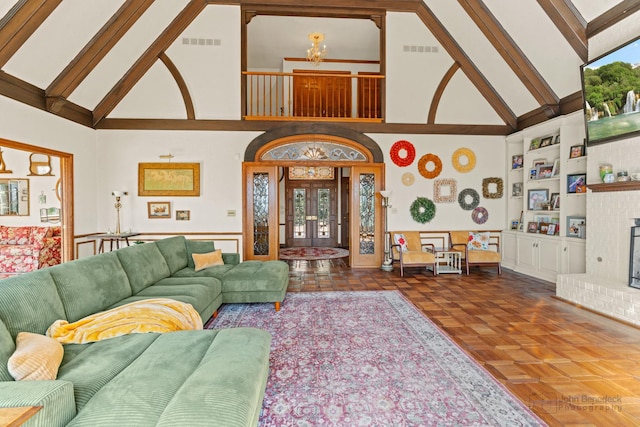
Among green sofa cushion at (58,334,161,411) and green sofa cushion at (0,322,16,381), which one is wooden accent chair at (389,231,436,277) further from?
green sofa cushion at (0,322,16,381)

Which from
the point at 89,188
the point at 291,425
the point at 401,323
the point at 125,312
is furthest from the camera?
the point at 89,188

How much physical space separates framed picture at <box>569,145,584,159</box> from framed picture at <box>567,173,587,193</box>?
304 millimetres

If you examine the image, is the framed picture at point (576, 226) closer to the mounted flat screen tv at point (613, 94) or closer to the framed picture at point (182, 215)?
the mounted flat screen tv at point (613, 94)

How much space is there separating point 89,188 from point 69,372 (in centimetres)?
540

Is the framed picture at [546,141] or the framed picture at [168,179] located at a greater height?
the framed picture at [546,141]

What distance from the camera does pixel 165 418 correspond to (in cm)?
138

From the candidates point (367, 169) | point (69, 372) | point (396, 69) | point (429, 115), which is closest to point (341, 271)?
point (367, 169)

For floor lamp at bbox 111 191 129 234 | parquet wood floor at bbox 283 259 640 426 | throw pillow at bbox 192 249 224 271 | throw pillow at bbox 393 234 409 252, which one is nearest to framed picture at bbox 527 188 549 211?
parquet wood floor at bbox 283 259 640 426

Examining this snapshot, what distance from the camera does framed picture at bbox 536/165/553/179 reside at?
5963 millimetres

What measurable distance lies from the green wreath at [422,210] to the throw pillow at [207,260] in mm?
4037

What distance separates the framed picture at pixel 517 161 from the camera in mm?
6762

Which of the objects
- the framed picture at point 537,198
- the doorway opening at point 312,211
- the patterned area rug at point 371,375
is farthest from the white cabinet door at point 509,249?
the doorway opening at point 312,211

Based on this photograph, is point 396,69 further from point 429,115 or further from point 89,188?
point 89,188

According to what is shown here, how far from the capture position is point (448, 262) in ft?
22.3
